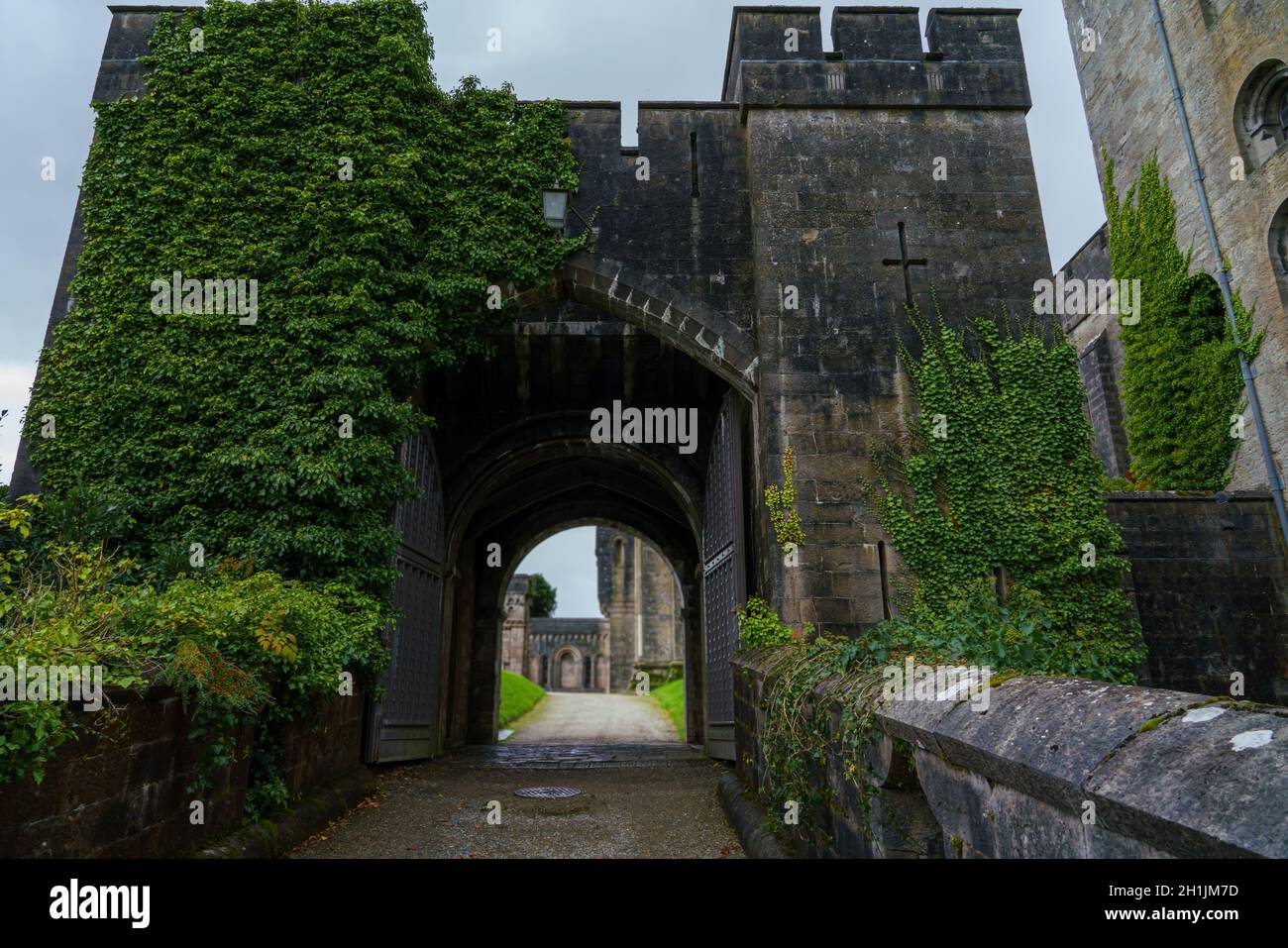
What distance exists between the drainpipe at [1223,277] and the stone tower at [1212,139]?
10cm

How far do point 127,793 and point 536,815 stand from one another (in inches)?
143

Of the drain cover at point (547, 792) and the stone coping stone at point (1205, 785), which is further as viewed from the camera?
the drain cover at point (547, 792)

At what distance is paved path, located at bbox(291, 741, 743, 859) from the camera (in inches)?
214

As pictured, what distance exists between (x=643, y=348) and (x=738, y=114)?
306cm

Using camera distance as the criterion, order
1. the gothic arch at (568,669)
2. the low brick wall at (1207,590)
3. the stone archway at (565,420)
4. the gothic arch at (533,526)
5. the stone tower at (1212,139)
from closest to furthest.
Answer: the stone archway at (565,420)
the low brick wall at (1207,590)
the stone tower at (1212,139)
the gothic arch at (533,526)
the gothic arch at (568,669)

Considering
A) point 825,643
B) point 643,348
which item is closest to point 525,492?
point 643,348

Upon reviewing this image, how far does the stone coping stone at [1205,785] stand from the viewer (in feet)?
4.37

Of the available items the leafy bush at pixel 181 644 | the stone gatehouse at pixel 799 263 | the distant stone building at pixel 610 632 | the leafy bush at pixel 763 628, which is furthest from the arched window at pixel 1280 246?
the distant stone building at pixel 610 632

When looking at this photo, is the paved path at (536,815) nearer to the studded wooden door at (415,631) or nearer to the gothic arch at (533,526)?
the studded wooden door at (415,631)

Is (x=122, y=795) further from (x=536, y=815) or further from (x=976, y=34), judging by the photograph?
(x=976, y=34)

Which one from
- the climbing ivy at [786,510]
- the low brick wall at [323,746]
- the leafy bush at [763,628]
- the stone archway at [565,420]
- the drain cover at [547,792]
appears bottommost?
the drain cover at [547,792]

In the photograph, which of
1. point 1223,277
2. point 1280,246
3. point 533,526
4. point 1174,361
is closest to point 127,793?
point 533,526

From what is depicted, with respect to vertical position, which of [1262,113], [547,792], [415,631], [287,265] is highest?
[1262,113]

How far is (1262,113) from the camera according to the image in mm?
11750
